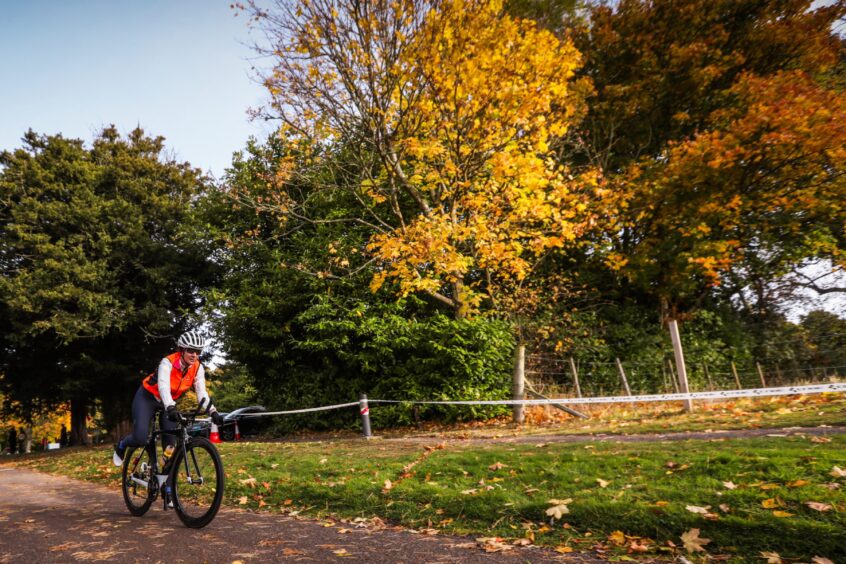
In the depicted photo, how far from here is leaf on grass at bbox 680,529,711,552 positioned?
3543mm

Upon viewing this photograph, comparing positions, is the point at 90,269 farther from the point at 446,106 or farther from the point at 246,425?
the point at 446,106

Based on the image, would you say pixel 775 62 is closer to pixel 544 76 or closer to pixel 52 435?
pixel 544 76

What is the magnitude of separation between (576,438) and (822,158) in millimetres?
11285

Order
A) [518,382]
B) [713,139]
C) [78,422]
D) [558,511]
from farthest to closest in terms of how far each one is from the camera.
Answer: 1. [78,422]
2. [713,139]
3. [518,382]
4. [558,511]

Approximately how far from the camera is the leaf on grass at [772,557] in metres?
→ 3.24

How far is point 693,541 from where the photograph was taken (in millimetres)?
3625

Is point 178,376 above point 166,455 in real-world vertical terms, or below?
above

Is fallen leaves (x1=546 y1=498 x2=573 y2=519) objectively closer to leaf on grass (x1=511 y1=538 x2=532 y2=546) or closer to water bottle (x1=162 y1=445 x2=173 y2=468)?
leaf on grass (x1=511 y1=538 x2=532 y2=546)

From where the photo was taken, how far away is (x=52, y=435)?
51062 mm

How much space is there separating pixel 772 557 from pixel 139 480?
6138 mm

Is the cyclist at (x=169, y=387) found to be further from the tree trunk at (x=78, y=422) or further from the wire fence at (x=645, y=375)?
the tree trunk at (x=78, y=422)

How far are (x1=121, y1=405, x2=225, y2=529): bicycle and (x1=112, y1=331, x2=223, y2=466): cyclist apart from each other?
113 millimetres

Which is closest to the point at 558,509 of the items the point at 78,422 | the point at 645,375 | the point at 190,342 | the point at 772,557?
the point at 772,557

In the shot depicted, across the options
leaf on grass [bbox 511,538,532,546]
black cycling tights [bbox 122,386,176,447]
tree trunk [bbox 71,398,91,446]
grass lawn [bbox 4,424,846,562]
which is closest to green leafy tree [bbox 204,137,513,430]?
grass lawn [bbox 4,424,846,562]
